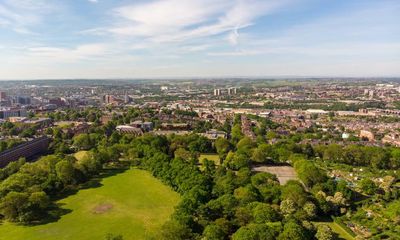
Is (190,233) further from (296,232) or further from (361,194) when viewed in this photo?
(361,194)

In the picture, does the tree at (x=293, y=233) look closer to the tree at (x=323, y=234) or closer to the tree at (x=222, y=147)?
the tree at (x=323, y=234)

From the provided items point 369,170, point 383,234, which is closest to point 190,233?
point 383,234

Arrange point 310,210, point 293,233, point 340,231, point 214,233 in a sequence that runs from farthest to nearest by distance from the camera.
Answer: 1. point 310,210
2. point 340,231
3. point 214,233
4. point 293,233

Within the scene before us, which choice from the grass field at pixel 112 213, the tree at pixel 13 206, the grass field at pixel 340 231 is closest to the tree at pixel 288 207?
the grass field at pixel 340 231

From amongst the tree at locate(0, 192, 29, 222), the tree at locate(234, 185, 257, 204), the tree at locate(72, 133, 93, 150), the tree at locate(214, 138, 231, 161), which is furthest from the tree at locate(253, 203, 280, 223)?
the tree at locate(72, 133, 93, 150)

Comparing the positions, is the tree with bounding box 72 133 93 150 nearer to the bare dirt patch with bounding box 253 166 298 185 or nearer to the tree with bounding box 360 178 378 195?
the bare dirt patch with bounding box 253 166 298 185

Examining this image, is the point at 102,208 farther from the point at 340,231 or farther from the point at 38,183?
the point at 340,231

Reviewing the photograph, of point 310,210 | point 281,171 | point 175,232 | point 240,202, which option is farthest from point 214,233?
point 281,171
